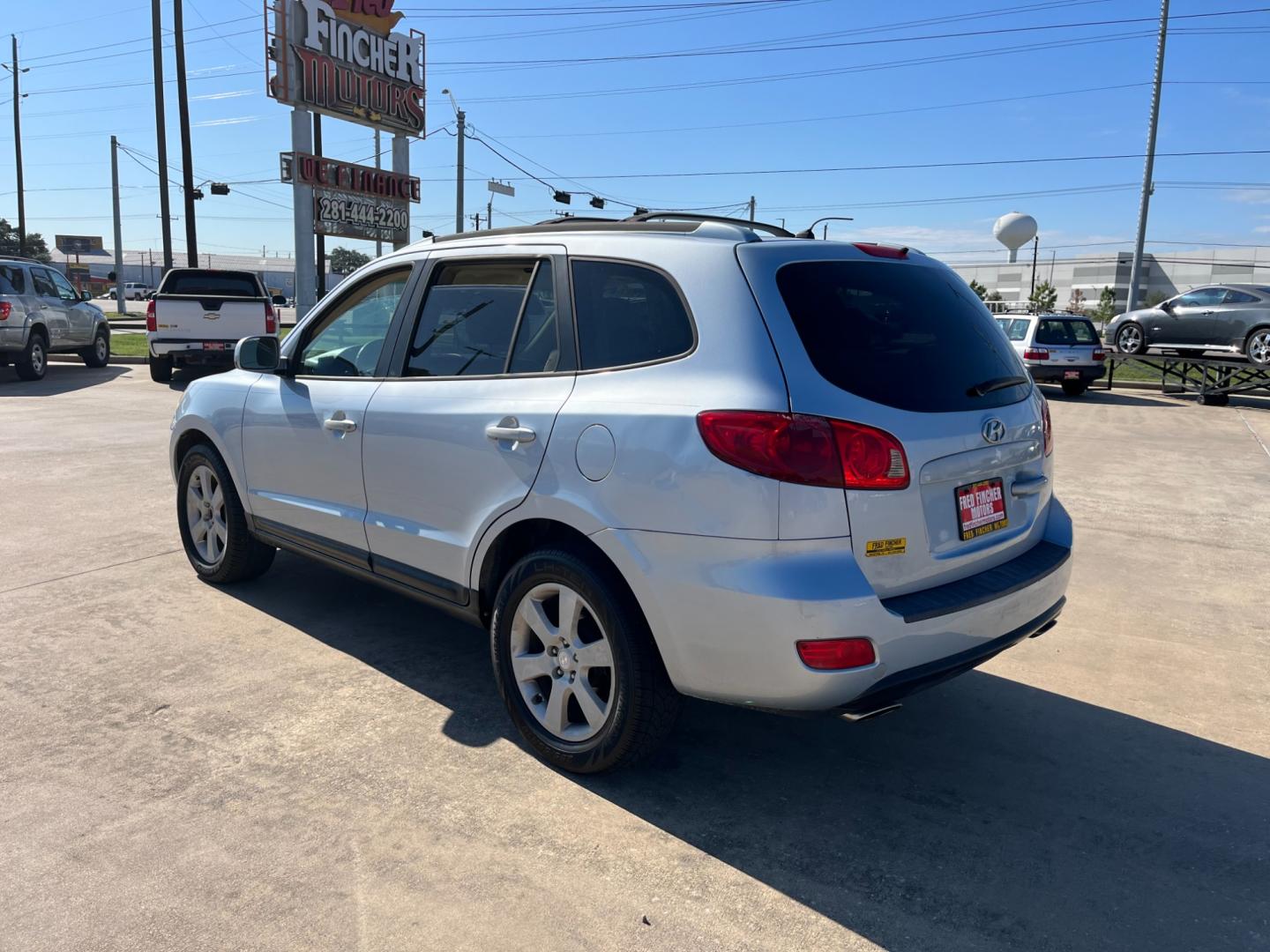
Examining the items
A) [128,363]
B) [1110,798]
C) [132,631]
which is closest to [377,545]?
[132,631]

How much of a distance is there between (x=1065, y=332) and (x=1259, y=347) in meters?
3.28

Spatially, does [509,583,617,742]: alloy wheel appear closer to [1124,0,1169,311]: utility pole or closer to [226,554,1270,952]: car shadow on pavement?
[226,554,1270,952]: car shadow on pavement

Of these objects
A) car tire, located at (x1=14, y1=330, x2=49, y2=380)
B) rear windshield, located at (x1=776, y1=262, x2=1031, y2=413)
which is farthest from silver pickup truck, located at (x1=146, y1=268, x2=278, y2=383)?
rear windshield, located at (x1=776, y1=262, x2=1031, y2=413)

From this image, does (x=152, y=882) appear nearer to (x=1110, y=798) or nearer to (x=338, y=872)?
(x=338, y=872)

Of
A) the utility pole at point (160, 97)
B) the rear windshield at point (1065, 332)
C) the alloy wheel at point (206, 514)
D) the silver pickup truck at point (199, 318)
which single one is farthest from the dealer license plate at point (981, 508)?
the utility pole at point (160, 97)

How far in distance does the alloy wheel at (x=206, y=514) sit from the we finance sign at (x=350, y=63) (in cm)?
1884

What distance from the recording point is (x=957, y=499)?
312 cm

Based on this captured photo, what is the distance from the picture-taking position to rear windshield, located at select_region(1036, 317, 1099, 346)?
18.5 meters

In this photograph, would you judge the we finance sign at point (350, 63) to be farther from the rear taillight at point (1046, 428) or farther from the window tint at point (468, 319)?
the rear taillight at point (1046, 428)

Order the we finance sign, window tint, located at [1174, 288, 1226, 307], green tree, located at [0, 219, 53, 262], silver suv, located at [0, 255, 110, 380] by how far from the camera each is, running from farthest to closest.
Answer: green tree, located at [0, 219, 53, 262] → the we finance sign → window tint, located at [1174, 288, 1226, 307] → silver suv, located at [0, 255, 110, 380]

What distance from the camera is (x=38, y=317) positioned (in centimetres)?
1673

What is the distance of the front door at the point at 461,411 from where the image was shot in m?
3.45

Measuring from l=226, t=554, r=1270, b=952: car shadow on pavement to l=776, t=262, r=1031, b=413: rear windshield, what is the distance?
1.25m

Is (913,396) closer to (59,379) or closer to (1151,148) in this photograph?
(59,379)
